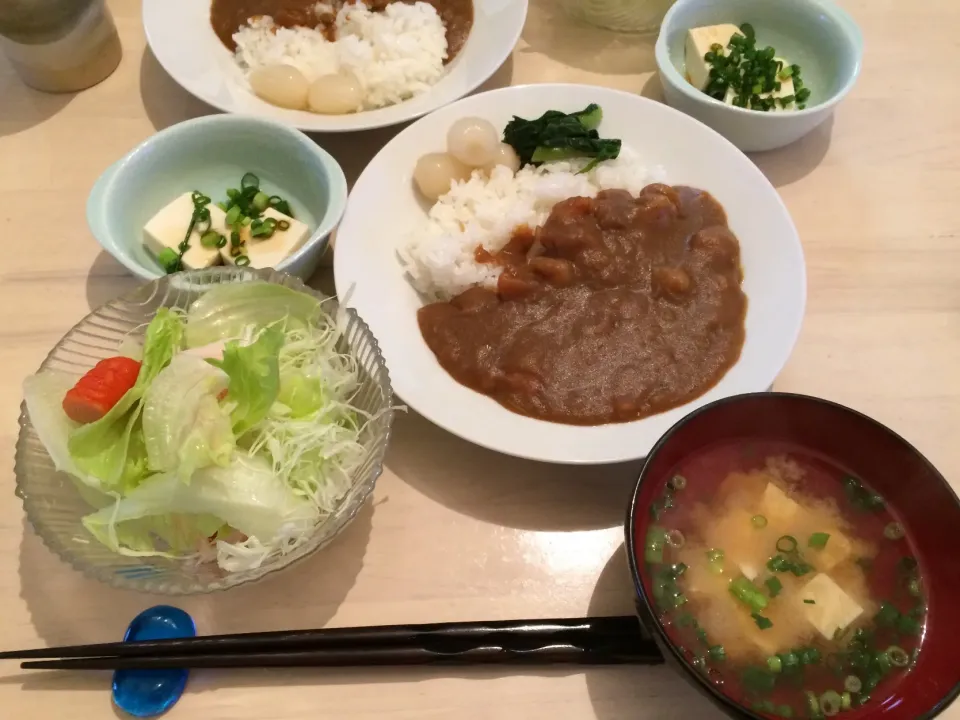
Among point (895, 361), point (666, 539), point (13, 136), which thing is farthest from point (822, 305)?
point (13, 136)

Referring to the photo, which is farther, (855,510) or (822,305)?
(822,305)

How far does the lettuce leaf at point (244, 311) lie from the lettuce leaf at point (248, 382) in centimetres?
18

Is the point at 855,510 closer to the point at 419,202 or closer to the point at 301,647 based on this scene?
the point at 301,647

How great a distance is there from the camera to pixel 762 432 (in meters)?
1.42

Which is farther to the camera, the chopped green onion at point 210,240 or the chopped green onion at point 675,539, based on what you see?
the chopped green onion at point 210,240

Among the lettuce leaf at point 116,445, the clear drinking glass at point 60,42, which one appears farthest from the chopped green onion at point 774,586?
the clear drinking glass at point 60,42

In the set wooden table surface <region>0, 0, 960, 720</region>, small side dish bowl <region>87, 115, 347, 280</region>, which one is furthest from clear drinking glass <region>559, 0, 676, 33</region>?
small side dish bowl <region>87, 115, 347, 280</region>

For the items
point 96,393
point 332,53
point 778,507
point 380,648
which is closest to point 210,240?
point 96,393

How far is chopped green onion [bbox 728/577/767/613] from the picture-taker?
1.29 m

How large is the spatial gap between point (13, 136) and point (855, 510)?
8.55 feet

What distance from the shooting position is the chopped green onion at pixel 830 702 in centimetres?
119

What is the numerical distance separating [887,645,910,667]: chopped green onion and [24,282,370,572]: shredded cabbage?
1.02 m

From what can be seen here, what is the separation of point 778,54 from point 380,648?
2201 millimetres

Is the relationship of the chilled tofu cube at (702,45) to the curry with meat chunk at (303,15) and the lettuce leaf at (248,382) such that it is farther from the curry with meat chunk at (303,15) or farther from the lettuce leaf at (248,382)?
the lettuce leaf at (248,382)
